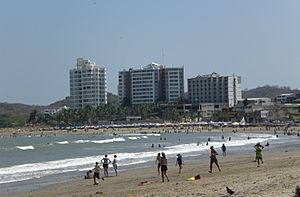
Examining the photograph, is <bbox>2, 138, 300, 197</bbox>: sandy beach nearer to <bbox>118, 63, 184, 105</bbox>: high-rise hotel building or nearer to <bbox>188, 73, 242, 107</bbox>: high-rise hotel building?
<bbox>188, 73, 242, 107</bbox>: high-rise hotel building

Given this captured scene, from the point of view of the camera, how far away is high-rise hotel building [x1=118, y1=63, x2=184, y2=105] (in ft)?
599

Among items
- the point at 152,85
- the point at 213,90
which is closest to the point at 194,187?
the point at 213,90

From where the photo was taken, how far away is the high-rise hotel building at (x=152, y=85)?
183m

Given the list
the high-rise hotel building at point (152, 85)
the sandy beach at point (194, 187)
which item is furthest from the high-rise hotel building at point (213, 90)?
the sandy beach at point (194, 187)

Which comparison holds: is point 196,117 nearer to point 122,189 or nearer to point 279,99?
point 279,99

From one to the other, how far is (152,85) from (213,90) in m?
21.6

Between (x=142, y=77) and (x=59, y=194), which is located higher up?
(x=142, y=77)

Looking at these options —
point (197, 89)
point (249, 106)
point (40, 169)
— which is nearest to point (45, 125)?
point (197, 89)

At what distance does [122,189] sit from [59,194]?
2162mm

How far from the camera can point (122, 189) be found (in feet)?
62.7

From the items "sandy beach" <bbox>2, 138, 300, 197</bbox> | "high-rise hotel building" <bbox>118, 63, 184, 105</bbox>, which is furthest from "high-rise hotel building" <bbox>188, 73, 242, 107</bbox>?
"sandy beach" <bbox>2, 138, 300, 197</bbox>

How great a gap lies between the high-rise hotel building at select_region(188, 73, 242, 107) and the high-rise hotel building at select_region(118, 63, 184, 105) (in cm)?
1016

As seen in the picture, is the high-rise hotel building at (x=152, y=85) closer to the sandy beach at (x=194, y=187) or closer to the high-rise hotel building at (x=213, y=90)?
the high-rise hotel building at (x=213, y=90)

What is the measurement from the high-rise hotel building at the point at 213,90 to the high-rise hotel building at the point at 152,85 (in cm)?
1016
